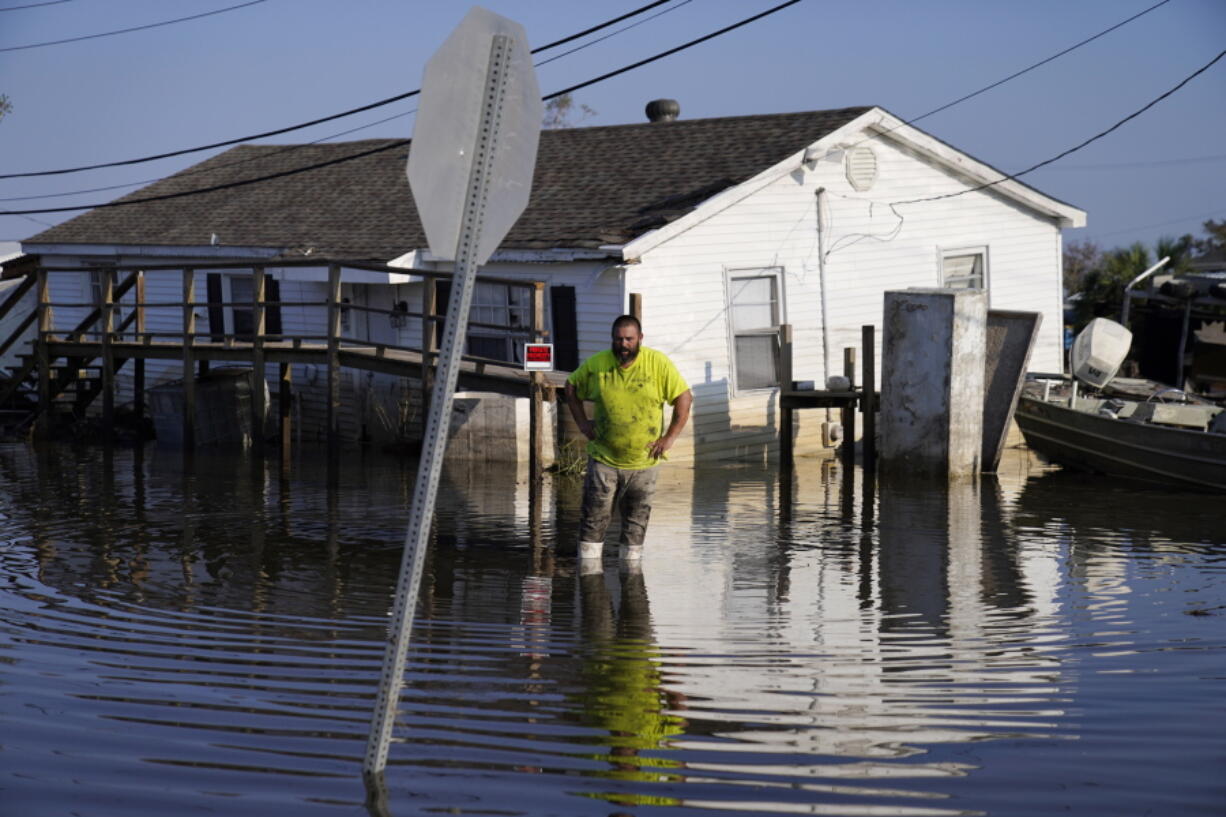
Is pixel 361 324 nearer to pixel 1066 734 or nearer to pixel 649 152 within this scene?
pixel 649 152

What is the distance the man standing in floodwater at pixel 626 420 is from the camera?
10.2 meters

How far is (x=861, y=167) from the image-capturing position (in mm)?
21109

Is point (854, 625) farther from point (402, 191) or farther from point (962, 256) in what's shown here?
point (402, 191)

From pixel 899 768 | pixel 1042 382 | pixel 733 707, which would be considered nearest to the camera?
pixel 899 768

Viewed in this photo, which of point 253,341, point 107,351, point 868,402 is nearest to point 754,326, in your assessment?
point 868,402

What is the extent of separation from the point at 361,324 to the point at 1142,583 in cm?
1571

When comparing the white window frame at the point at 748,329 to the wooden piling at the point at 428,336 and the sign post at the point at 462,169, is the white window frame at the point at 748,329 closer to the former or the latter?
the wooden piling at the point at 428,336

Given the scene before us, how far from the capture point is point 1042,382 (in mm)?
A: 19406

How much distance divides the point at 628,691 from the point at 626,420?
368 centimetres

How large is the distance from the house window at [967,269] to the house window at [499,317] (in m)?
6.82

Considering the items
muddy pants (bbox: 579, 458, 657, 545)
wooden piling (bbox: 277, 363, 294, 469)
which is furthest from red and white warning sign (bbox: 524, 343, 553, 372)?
muddy pants (bbox: 579, 458, 657, 545)

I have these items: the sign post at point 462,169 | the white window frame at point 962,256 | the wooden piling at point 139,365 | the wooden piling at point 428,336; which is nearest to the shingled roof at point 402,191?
the wooden piling at point 428,336

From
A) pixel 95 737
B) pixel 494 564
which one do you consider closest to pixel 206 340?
pixel 494 564

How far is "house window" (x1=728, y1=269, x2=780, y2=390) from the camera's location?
2017 cm
